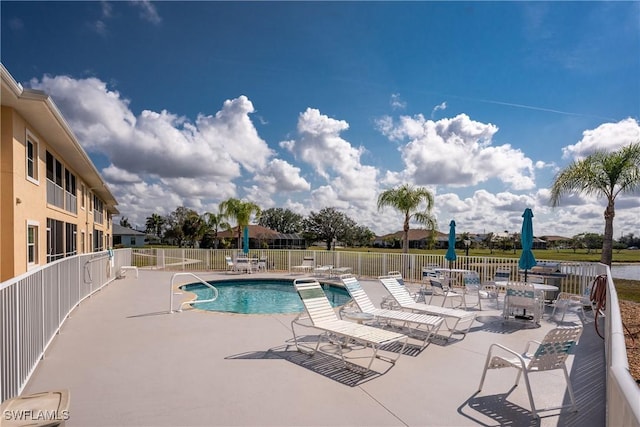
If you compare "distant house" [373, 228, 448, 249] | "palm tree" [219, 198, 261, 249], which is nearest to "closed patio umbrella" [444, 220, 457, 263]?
"palm tree" [219, 198, 261, 249]

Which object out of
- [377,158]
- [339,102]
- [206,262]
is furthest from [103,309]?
[377,158]

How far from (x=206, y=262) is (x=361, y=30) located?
46.2 ft

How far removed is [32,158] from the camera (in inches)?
408

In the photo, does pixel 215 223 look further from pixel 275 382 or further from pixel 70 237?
pixel 275 382

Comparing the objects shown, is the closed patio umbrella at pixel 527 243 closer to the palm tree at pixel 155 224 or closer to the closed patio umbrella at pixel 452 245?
the closed patio umbrella at pixel 452 245

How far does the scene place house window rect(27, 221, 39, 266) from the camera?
32.5ft

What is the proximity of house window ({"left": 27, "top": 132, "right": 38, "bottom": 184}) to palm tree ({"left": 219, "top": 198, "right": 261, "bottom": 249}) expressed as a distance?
18.7 meters

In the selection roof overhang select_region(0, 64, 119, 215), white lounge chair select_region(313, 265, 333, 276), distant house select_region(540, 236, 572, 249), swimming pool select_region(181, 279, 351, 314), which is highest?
roof overhang select_region(0, 64, 119, 215)

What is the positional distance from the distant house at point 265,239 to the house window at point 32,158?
38387mm

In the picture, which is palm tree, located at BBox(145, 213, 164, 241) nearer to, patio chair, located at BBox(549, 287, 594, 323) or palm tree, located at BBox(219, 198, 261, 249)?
palm tree, located at BBox(219, 198, 261, 249)

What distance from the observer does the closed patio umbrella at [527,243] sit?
32.1 ft

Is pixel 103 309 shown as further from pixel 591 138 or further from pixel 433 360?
pixel 591 138

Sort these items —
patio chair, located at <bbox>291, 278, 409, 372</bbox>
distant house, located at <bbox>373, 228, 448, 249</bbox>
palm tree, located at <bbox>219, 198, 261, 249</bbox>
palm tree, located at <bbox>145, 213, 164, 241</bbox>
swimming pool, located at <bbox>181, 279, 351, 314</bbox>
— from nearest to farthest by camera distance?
patio chair, located at <bbox>291, 278, 409, 372</bbox> < swimming pool, located at <bbox>181, 279, 351, 314</bbox> < palm tree, located at <bbox>219, 198, 261, 249</bbox> < palm tree, located at <bbox>145, 213, 164, 241</bbox> < distant house, located at <bbox>373, 228, 448, 249</bbox>

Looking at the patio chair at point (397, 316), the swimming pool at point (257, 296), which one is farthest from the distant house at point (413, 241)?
the patio chair at point (397, 316)
